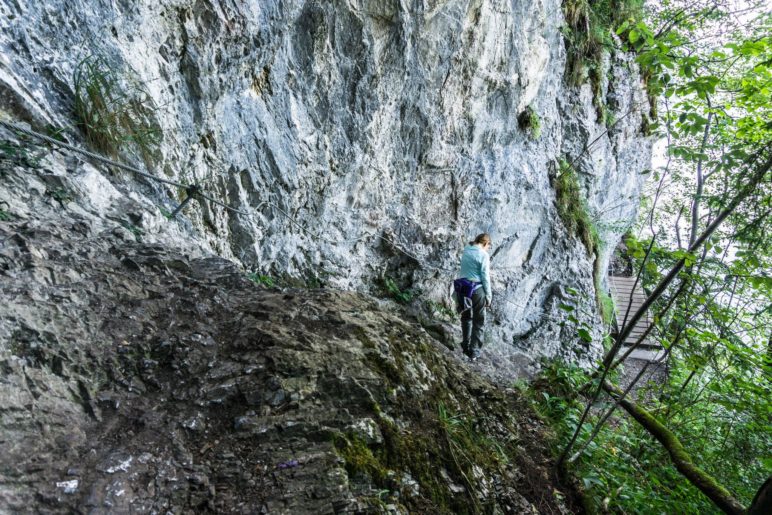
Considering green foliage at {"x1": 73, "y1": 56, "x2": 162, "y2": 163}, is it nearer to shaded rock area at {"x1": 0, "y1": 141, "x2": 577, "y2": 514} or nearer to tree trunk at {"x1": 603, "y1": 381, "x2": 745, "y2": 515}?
shaded rock area at {"x1": 0, "y1": 141, "x2": 577, "y2": 514}

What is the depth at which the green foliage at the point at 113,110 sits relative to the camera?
11.7 ft

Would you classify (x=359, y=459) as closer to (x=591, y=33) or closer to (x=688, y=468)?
(x=688, y=468)

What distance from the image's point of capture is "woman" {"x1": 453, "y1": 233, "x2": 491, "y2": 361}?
6637mm

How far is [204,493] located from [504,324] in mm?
7688

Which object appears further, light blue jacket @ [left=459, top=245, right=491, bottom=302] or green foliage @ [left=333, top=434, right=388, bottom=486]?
light blue jacket @ [left=459, top=245, right=491, bottom=302]

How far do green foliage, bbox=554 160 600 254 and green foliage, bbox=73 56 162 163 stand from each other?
27.7 ft

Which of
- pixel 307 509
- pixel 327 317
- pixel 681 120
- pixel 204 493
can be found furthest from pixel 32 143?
pixel 681 120

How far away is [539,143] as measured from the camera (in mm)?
9641

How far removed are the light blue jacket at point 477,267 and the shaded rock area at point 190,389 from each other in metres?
3.07

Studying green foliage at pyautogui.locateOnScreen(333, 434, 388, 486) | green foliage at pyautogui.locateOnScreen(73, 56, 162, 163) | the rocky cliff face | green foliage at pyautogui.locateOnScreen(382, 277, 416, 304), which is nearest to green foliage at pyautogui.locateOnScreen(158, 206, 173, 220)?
the rocky cliff face

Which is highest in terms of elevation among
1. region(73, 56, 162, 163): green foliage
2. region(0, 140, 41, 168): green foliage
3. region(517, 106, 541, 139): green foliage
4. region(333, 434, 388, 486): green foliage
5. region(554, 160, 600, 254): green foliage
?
region(517, 106, 541, 139): green foliage

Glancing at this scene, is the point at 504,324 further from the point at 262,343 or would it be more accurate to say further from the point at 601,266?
the point at 262,343

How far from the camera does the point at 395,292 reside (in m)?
7.51

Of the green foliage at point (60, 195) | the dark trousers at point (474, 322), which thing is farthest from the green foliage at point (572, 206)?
the green foliage at point (60, 195)
